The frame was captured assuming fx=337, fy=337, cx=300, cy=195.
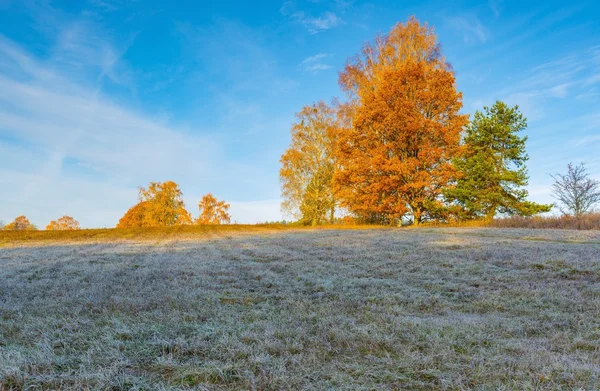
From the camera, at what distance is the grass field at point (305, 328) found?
6.47 feet

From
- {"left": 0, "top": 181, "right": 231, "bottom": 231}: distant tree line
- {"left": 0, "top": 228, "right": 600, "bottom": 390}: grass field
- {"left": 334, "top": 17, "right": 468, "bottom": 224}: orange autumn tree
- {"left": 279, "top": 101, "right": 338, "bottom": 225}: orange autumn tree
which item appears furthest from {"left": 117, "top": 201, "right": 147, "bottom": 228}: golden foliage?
{"left": 0, "top": 228, "right": 600, "bottom": 390}: grass field

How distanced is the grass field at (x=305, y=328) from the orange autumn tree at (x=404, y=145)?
13.6 meters

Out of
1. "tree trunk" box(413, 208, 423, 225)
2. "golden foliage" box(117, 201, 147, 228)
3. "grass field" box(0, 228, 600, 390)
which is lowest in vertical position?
"grass field" box(0, 228, 600, 390)

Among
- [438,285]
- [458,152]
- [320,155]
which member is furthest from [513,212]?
[438,285]

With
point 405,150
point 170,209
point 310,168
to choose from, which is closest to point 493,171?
point 405,150

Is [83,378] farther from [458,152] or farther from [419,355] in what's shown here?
[458,152]

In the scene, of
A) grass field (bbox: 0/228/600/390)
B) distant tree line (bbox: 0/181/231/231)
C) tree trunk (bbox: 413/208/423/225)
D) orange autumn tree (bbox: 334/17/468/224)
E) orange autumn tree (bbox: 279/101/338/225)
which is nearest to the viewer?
grass field (bbox: 0/228/600/390)

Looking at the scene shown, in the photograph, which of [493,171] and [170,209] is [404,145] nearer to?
[493,171]

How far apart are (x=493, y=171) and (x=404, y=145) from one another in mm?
7012

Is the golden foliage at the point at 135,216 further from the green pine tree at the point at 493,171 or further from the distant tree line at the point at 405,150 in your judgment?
the green pine tree at the point at 493,171

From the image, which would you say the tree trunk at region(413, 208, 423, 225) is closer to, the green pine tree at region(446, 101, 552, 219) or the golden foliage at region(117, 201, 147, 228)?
the green pine tree at region(446, 101, 552, 219)

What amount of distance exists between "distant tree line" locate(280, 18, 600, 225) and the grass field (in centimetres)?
1402

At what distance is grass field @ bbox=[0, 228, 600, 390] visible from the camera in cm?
197

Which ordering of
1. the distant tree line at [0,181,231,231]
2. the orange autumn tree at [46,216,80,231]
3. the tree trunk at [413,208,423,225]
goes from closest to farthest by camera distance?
the tree trunk at [413,208,423,225] < the distant tree line at [0,181,231,231] < the orange autumn tree at [46,216,80,231]
